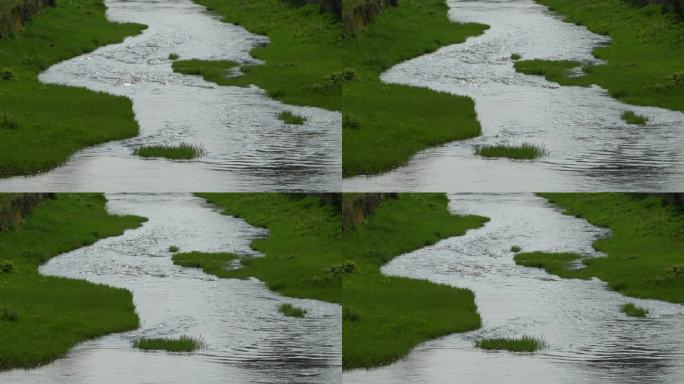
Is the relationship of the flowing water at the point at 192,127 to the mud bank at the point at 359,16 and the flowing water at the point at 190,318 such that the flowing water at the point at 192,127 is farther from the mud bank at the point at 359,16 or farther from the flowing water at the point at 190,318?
the mud bank at the point at 359,16

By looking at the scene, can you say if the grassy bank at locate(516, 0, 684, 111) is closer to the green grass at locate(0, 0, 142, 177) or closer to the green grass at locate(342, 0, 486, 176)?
the green grass at locate(342, 0, 486, 176)

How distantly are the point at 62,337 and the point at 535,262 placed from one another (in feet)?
32.5

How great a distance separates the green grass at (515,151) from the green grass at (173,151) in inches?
230

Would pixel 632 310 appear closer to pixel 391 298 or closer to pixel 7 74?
pixel 391 298

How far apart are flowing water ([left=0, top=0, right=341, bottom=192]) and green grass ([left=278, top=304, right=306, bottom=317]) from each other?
2.43 meters

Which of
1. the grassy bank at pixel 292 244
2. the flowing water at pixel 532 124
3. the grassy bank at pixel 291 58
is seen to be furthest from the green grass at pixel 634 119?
the grassy bank at pixel 292 244

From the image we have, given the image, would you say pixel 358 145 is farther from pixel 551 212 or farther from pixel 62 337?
pixel 62 337

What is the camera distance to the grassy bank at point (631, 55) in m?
33.6

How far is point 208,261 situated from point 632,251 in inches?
353

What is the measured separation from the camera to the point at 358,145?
3108cm

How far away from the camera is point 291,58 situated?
110 feet

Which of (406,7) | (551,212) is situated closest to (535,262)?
(551,212)

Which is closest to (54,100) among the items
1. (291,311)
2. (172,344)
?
(172,344)

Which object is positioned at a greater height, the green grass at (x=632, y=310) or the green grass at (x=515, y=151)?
the green grass at (x=515, y=151)
